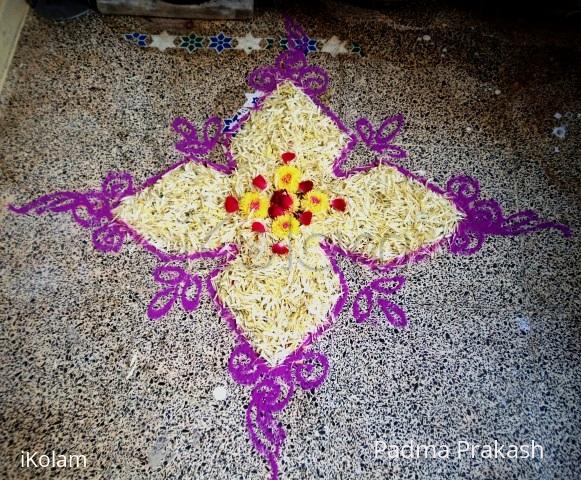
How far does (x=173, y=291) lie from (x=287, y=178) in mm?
521

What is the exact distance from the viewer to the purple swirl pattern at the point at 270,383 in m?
1.41

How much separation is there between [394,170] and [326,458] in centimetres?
96

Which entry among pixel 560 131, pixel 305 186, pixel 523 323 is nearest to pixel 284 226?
pixel 305 186

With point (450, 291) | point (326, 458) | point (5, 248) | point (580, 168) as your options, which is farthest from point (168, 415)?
point (580, 168)

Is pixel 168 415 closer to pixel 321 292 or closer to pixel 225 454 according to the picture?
pixel 225 454

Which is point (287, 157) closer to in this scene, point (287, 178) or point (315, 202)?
point (287, 178)

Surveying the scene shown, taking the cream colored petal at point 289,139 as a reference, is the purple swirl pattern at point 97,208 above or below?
below

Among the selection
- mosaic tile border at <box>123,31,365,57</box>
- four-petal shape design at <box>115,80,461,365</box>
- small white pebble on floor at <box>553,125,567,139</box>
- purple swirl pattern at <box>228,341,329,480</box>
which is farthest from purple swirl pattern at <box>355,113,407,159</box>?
purple swirl pattern at <box>228,341,329,480</box>

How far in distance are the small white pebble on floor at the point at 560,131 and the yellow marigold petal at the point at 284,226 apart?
1090 mm

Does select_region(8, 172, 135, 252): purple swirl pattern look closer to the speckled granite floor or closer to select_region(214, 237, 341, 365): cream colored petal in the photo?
the speckled granite floor

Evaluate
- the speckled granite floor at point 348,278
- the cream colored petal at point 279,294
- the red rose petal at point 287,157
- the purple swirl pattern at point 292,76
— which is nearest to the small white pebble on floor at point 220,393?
the speckled granite floor at point 348,278

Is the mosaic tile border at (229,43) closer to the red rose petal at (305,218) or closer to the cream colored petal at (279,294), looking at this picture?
the red rose petal at (305,218)

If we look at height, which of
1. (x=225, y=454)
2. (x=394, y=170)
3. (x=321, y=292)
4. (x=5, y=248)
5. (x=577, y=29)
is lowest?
(x=225, y=454)

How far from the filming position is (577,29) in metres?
2.24
